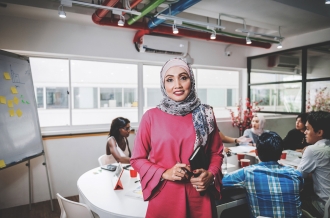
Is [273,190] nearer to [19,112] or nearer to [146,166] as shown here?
[146,166]

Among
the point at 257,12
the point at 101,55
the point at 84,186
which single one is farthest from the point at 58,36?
the point at 257,12

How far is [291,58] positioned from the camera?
174 inches

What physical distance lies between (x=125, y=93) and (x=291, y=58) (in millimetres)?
3391

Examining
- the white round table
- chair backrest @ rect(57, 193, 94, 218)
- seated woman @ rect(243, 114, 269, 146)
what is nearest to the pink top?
the white round table

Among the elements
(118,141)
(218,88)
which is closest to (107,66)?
(118,141)

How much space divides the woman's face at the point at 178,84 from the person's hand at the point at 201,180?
363 mm

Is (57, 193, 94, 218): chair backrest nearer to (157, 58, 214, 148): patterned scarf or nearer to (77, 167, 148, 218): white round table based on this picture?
(77, 167, 148, 218): white round table

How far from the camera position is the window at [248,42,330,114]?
12.9 feet

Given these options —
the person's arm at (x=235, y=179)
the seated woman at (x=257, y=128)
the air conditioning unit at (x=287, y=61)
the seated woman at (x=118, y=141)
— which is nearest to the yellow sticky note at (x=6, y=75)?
the seated woman at (x=118, y=141)

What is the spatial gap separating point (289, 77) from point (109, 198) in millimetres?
4261

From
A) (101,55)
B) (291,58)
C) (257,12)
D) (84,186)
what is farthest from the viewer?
(291,58)

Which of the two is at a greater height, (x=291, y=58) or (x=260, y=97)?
(x=291, y=58)

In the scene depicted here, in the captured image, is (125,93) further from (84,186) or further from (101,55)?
(84,186)

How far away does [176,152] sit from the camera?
1.05m
